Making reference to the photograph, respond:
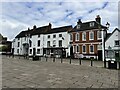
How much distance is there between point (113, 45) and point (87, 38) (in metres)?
7.05

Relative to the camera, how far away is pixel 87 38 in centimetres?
3647

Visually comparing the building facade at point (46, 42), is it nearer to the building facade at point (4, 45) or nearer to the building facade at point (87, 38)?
the building facade at point (87, 38)

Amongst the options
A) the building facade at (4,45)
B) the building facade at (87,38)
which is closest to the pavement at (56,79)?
the building facade at (87,38)

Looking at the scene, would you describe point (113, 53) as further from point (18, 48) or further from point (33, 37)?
point (18, 48)

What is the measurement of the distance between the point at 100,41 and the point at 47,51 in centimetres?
1802

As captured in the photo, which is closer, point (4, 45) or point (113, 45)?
point (113, 45)

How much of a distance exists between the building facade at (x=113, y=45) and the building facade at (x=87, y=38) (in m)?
2.11

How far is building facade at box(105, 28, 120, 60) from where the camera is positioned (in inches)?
1224

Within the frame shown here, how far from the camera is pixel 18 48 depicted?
5844cm

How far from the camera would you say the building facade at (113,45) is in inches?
1224

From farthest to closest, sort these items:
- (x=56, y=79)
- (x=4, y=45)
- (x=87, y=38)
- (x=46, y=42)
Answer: (x=4, y=45)
(x=46, y=42)
(x=87, y=38)
(x=56, y=79)

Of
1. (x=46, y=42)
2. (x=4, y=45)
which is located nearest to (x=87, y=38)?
(x=46, y=42)

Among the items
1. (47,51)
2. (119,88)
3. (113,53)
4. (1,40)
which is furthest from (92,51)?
(1,40)

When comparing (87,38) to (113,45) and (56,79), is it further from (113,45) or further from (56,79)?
(56,79)
